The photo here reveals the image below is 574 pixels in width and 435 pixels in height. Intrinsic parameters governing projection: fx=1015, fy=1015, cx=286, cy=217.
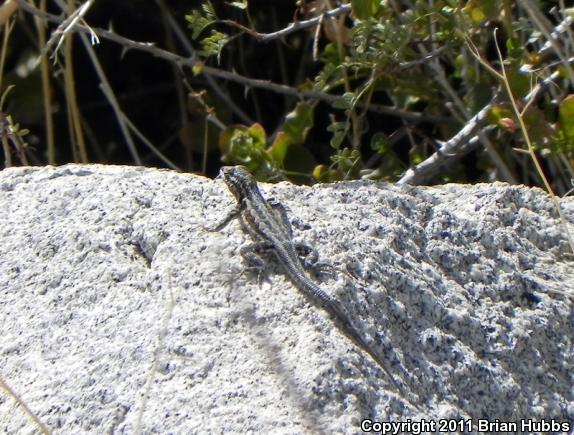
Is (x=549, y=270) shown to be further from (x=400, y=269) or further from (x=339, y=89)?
(x=339, y=89)

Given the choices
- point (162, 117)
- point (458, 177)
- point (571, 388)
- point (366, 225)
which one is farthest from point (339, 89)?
point (571, 388)

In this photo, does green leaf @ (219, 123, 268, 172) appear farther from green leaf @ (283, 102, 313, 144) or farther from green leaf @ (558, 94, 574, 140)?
green leaf @ (558, 94, 574, 140)

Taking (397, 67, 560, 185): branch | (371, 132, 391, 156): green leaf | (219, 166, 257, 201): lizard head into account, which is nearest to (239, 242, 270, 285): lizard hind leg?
(219, 166, 257, 201): lizard head

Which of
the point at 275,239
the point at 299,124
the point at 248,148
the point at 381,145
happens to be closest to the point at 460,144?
the point at 381,145

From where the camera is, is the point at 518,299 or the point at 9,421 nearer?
the point at 9,421

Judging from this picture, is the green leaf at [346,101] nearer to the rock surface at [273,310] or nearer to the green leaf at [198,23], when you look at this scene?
the green leaf at [198,23]

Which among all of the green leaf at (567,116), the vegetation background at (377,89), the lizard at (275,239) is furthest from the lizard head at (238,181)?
the green leaf at (567,116)

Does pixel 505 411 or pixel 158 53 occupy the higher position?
pixel 158 53
